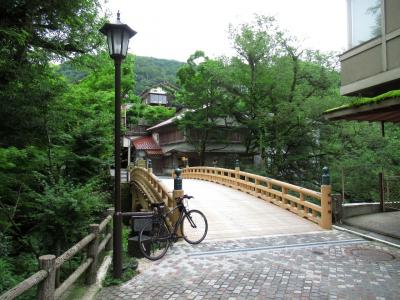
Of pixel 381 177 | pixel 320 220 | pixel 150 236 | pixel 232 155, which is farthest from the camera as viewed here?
pixel 232 155

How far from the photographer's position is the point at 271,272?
5.93 metres

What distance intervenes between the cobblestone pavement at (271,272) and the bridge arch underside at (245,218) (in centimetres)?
103

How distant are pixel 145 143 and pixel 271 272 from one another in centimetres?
3529

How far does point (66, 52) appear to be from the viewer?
33.3 feet

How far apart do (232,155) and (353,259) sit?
2751cm

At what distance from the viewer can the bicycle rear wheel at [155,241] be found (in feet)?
22.5

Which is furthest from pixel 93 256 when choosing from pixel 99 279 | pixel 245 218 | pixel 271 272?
pixel 245 218

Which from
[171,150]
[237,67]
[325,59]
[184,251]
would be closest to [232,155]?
[171,150]

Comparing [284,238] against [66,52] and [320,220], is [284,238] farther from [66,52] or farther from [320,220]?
[66,52]

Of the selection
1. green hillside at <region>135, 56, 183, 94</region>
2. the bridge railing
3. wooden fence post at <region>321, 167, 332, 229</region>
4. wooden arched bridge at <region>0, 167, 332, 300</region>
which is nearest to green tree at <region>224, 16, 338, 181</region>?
the bridge railing

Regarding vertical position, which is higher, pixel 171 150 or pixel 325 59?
pixel 325 59

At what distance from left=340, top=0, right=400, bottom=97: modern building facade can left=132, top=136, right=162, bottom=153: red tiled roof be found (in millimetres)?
30825

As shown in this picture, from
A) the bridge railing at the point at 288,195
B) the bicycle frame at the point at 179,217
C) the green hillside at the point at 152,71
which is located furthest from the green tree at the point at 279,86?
Result: the green hillside at the point at 152,71

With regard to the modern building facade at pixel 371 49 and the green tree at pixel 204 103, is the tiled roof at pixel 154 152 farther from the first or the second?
the modern building facade at pixel 371 49
